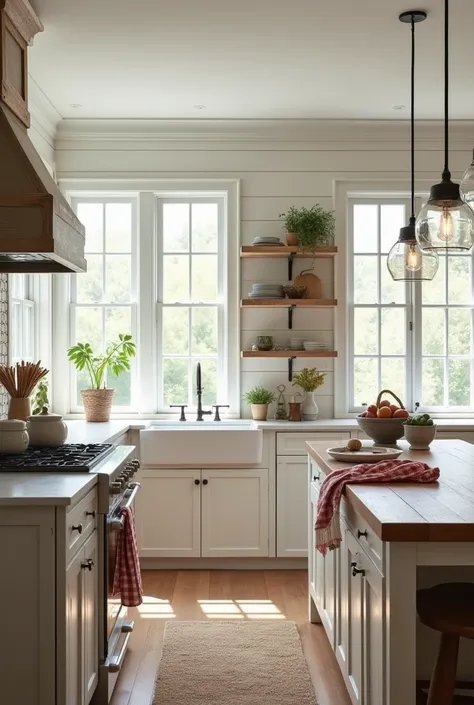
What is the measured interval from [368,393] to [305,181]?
1.58 m

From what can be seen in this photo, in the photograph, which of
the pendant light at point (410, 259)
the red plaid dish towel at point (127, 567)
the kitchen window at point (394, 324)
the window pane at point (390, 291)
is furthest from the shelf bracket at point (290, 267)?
the red plaid dish towel at point (127, 567)

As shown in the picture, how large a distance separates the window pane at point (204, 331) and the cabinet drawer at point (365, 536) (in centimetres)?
285

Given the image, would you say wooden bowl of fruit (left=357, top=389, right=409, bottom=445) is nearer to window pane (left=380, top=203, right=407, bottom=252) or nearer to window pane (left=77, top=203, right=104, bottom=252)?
window pane (left=380, top=203, right=407, bottom=252)

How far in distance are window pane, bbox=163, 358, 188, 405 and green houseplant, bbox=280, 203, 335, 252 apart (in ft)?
3.93

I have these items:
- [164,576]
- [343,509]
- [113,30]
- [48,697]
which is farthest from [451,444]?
[113,30]

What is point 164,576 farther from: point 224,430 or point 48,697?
point 48,697

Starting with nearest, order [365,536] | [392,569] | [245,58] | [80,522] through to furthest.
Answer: [392,569] → [365,536] → [80,522] → [245,58]

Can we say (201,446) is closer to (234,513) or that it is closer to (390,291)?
(234,513)

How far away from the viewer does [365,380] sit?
572 centimetres

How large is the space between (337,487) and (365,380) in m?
2.97

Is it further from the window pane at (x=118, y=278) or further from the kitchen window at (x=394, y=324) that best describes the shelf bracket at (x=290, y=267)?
the window pane at (x=118, y=278)

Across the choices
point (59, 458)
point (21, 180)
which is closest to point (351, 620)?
point (59, 458)

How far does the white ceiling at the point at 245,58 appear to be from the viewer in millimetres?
3746

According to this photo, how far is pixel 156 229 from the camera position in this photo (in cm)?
567
